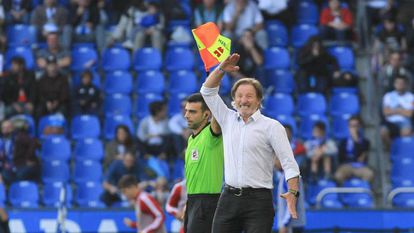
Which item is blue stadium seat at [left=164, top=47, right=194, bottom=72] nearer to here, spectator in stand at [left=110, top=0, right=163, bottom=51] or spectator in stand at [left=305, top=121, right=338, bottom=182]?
spectator in stand at [left=110, top=0, right=163, bottom=51]

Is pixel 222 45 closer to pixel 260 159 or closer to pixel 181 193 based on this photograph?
pixel 260 159

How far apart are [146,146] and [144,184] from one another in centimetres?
117

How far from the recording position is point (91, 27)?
830 inches

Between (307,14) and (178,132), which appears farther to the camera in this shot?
(307,14)

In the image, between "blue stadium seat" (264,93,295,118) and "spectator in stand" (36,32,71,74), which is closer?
"blue stadium seat" (264,93,295,118)

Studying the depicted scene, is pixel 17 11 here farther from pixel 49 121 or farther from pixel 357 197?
pixel 357 197

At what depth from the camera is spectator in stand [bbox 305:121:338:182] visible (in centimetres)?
1784

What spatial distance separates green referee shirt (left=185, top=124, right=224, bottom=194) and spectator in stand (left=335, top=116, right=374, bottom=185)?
25.6 feet

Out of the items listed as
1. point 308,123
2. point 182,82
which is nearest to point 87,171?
point 182,82

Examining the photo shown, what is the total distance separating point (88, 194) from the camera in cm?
1812

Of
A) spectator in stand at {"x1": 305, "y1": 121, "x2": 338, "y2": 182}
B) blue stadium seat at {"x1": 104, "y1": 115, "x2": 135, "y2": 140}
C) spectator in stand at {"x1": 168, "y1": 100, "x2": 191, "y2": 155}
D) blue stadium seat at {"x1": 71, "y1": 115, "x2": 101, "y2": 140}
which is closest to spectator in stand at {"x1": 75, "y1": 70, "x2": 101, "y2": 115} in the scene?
blue stadium seat at {"x1": 71, "y1": 115, "x2": 101, "y2": 140}

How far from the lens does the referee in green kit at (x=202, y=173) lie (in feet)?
33.9

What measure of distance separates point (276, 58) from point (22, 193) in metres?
5.25

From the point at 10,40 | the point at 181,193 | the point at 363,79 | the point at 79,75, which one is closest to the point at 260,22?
the point at 363,79
